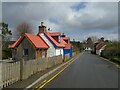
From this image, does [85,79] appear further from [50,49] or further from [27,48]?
[50,49]

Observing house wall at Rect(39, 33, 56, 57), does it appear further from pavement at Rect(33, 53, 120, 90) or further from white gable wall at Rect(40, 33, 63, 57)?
pavement at Rect(33, 53, 120, 90)

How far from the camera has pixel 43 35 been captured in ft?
149

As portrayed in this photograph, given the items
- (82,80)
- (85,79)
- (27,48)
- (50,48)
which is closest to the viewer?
(82,80)

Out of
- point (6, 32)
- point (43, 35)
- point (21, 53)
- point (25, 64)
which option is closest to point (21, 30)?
point (6, 32)

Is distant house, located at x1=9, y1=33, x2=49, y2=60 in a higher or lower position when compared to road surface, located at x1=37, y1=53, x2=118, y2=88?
higher

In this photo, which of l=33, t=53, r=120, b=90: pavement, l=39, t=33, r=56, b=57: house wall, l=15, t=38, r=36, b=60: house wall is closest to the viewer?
l=33, t=53, r=120, b=90: pavement

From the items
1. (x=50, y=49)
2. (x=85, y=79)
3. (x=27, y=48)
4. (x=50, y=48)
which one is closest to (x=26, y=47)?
(x=27, y=48)

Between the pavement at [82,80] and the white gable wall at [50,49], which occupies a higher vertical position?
the white gable wall at [50,49]

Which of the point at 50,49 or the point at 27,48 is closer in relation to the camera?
the point at 27,48

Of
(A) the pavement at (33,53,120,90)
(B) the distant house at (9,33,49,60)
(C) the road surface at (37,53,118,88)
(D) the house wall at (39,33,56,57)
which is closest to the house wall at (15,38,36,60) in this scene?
(B) the distant house at (9,33,49,60)

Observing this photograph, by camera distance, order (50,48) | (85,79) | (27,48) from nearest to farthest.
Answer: (85,79) → (27,48) → (50,48)

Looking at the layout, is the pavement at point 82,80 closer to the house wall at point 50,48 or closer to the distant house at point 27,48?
the distant house at point 27,48

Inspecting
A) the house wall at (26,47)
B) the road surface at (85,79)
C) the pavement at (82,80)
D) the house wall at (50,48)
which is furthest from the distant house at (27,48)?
the pavement at (82,80)

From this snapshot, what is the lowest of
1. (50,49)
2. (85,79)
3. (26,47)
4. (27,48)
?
(85,79)
